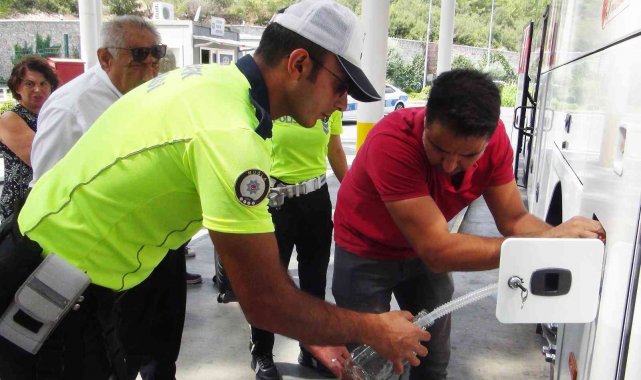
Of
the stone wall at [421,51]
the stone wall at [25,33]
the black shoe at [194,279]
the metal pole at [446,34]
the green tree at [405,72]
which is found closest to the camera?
the black shoe at [194,279]

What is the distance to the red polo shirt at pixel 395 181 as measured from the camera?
1927 mm

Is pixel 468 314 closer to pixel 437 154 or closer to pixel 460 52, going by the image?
pixel 437 154

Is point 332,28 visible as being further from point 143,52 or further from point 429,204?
point 143,52

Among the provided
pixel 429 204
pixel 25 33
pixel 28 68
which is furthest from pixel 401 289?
pixel 25 33

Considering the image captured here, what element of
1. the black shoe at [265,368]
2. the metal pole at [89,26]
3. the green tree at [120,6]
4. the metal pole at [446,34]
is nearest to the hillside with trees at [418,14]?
the green tree at [120,6]

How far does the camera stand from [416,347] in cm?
151

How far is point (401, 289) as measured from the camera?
2.38 m

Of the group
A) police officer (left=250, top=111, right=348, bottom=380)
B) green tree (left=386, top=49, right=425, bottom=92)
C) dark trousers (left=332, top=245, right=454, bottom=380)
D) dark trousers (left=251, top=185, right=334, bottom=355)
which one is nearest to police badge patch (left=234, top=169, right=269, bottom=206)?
dark trousers (left=332, top=245, right=454, bottom=380)

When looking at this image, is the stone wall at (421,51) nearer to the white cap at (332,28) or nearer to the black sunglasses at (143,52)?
the black sunglasses at (143,52)

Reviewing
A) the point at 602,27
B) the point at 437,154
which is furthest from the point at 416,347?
the point at 602,27

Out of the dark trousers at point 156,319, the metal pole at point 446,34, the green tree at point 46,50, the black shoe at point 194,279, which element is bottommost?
the black shoe at point 194,279

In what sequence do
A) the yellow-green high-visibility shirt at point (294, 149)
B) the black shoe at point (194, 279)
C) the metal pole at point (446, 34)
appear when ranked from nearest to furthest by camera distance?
1. the yellow-green high-visibility shirt at point (294, 149)
2. the black shoe at point (194, 279)
3. the metal pole at point (446, 34)

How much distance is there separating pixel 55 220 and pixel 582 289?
4.19 feet

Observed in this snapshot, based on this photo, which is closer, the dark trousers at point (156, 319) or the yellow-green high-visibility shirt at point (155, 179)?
the yellow-green high-visibility shirt at point (155, 179)
